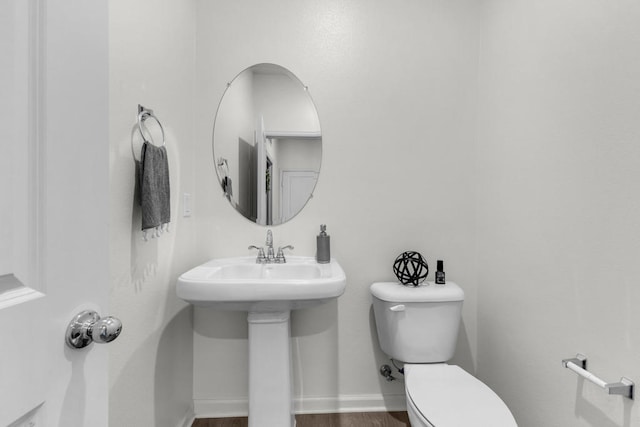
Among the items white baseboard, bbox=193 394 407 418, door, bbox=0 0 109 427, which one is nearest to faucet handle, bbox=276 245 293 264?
white baseboard, bbox=193 394 407 418

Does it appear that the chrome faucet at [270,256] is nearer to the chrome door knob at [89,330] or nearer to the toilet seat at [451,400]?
the toilet seat at [451,400]

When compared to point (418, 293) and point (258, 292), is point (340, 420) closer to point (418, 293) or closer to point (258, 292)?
point (418, 293)

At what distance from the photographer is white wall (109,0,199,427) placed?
3.79ft

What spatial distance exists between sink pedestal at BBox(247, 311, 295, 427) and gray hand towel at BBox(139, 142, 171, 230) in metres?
0.56

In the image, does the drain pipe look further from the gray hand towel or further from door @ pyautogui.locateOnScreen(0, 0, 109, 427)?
door @ pyautogui.locateOnScreen(0, 0, 109, 427)

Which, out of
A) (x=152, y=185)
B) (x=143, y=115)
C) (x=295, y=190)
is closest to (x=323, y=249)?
(x=295, y=190)

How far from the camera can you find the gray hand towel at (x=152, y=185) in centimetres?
126

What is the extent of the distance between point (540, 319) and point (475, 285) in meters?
0.54

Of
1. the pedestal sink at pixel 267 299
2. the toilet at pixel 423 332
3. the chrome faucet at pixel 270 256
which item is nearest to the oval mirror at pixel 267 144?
the chrome faucet at pixel 270 256

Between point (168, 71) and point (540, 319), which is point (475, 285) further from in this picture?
point (168, 71)

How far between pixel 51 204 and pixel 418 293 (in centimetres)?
146

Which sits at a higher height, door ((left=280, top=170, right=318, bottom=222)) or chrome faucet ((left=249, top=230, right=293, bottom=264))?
door ((left=280, top=170, right=318, bottom=222))

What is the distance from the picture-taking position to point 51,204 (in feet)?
1.60

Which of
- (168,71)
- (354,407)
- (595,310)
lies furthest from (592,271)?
(168,71)
